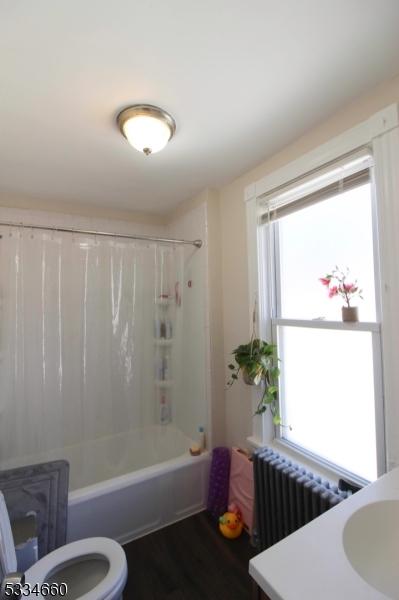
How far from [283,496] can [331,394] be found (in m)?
0.55

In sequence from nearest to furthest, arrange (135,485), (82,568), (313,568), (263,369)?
1. (313,568)
2. (82,568)
3. (263,369)
4. (135,485)

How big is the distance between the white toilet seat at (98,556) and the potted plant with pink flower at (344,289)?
1442 millimetres

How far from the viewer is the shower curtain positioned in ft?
5.95

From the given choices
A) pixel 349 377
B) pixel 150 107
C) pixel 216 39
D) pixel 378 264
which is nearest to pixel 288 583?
pixel 349 377

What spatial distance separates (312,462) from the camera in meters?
1.45

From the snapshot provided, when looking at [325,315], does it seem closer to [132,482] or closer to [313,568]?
[313,568]

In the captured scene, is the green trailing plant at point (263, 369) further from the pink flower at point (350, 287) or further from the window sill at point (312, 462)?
the pink flower at point (350, 287)

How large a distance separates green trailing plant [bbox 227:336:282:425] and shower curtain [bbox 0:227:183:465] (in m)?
0.83

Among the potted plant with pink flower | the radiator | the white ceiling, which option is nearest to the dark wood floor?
the radiator

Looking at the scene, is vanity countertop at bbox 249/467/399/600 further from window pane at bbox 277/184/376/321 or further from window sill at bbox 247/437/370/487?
window pane at bbox 277/184/376/321

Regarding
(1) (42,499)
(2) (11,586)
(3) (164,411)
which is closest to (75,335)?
(3) (164,411)

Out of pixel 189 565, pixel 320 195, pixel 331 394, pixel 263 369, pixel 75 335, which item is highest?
pixel 320 195

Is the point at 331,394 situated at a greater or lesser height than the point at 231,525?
greater

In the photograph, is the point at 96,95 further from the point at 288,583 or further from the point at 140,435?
the point at 140,435
